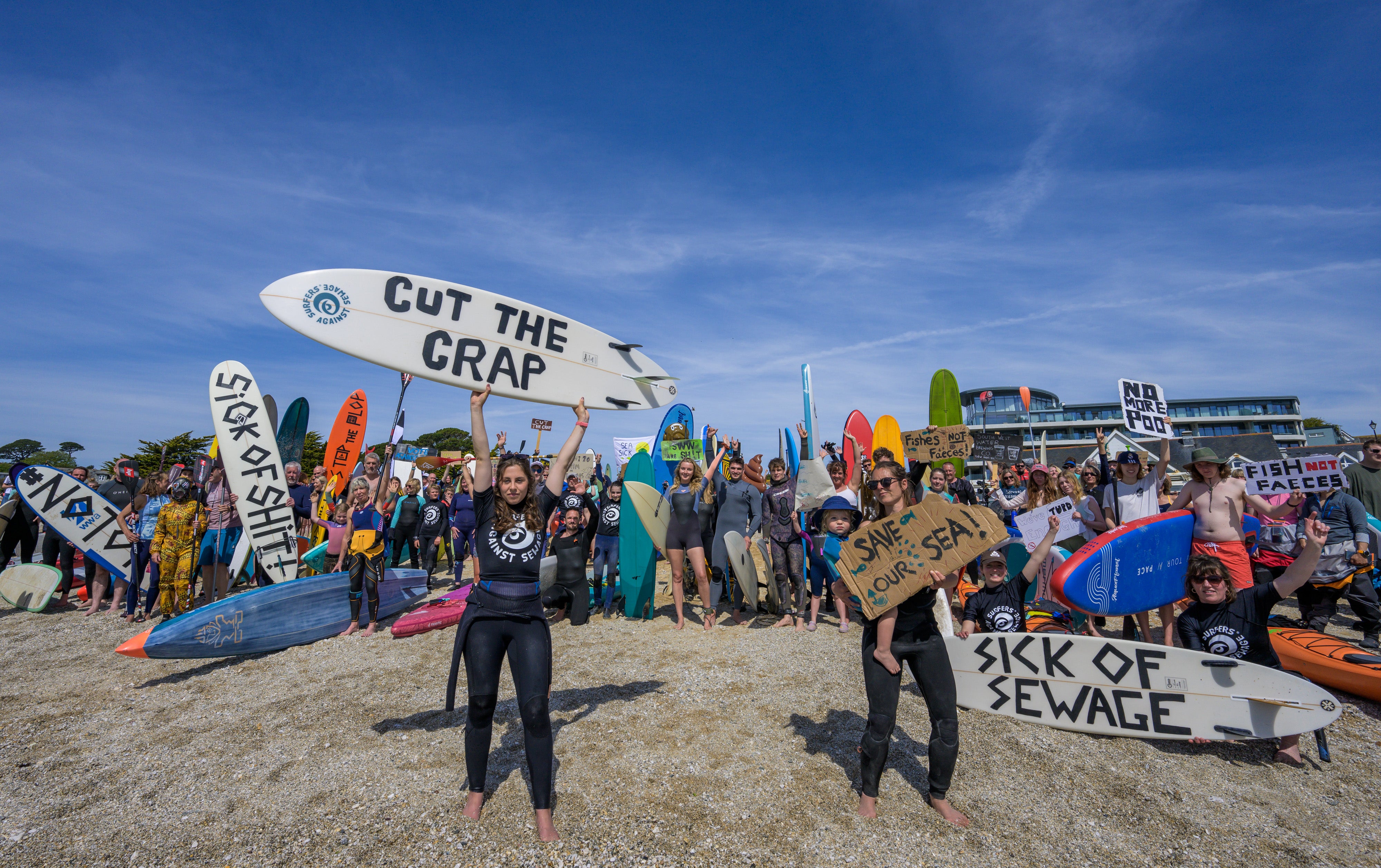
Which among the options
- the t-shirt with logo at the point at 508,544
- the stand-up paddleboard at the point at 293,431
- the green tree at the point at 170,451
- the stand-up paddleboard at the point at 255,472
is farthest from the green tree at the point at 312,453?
the t-shirt with logo at the point at 508,544

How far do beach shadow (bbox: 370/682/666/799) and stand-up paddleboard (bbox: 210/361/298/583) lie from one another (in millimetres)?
4061

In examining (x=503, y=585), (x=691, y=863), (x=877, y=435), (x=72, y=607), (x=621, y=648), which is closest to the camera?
(x=691, y=863)

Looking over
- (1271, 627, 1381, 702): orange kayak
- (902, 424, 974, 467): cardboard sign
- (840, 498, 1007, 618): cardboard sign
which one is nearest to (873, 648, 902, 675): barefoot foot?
(840, 498, 1007, 618): cardboard sign

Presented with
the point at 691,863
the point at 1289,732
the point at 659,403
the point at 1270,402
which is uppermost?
the point at 1270,402

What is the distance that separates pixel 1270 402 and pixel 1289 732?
73.0 metres

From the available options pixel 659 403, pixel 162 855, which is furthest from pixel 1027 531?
pixel 162 855

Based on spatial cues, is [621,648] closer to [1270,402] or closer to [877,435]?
[877,435]

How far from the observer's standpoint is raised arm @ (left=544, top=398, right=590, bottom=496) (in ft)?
10.3

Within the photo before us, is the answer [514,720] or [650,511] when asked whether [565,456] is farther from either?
[650,511]

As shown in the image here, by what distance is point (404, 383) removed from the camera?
3.98 metres

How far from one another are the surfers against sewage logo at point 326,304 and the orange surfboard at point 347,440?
9042 mm

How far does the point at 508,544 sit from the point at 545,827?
141 cm

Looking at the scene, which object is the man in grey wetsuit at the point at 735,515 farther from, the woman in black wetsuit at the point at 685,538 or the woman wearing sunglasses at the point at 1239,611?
the woman wearing sunglasses at the point at 1239,611

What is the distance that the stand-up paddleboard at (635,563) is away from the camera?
7.28 meters
